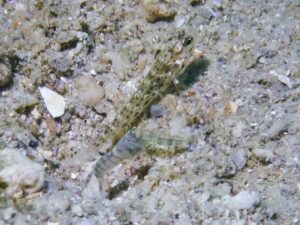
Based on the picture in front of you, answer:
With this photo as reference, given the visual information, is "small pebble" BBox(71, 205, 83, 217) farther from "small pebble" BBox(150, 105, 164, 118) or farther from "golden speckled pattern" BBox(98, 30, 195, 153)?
"small pebble" BBox(150, 105, 164, 118)

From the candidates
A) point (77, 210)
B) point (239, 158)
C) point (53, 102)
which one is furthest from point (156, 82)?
point (77, 210)

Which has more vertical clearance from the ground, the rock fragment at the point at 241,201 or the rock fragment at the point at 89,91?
the rock fragment at the point at 89,91

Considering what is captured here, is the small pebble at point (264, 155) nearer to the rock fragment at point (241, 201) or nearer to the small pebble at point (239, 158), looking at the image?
the small pebble at point (239, 158)

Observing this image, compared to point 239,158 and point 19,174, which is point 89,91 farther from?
point 239,158

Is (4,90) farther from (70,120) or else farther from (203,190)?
(203,190)

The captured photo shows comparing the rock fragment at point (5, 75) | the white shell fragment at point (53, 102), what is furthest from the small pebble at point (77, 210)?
the rock fragment at point (5, 75)

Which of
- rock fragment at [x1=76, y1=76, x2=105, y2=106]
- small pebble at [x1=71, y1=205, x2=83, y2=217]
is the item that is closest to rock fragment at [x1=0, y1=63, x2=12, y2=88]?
rock fragment at [x1=76, y1=76, x2=105, y2=106]
